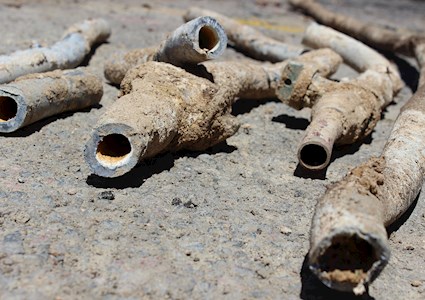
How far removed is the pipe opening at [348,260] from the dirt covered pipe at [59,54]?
2802 millimetres

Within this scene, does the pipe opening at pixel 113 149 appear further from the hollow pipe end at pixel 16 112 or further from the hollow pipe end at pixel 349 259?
the hollow pipe end at pixel 349 259

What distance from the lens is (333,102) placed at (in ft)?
13.1

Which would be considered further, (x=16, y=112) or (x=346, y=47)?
(x=346, y=47)

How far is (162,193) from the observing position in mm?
3225

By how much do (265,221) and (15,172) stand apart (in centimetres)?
142

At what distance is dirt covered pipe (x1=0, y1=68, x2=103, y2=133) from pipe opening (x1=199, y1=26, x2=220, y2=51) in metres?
0.95

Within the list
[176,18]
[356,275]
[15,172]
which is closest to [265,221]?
[356,275]

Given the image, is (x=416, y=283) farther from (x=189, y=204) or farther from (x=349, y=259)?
Answer: (x=189, y=204)

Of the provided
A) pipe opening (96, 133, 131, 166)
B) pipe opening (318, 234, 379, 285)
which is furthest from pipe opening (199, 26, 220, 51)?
pipe opening (318, 234, 379, 285)

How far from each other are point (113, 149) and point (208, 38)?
1099 millimetres

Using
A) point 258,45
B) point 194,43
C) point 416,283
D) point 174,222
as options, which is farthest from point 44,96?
point 258,45

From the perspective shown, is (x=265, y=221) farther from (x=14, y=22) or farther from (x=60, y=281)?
(x=14, y=22)

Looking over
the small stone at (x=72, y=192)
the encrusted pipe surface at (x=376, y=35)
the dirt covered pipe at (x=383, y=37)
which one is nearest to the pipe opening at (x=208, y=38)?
the small stone at (x=72, y=192)

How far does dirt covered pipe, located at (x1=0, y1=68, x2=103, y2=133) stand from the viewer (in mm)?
3600
